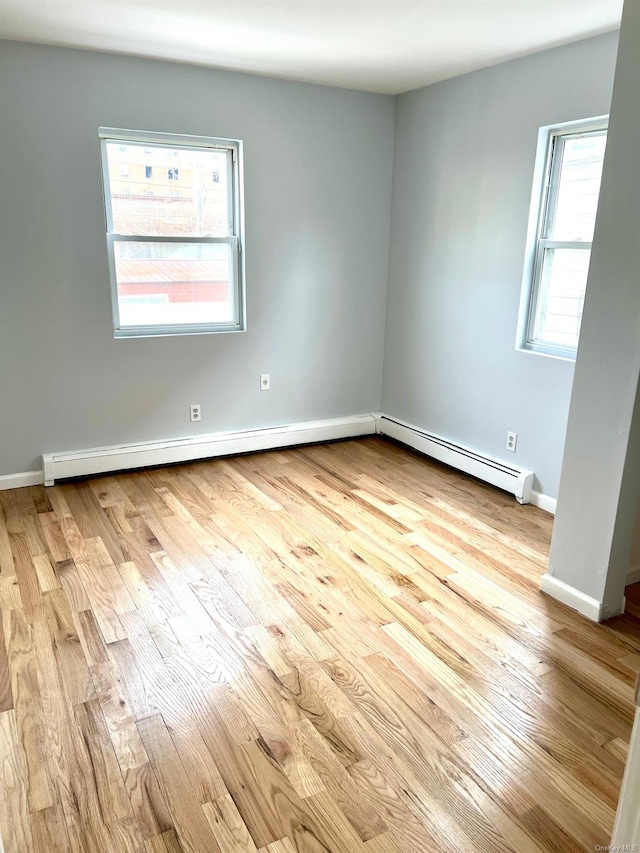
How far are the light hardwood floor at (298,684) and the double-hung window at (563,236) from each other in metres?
1.08

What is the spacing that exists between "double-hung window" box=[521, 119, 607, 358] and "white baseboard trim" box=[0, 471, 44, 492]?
310cm

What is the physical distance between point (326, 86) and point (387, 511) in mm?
2870

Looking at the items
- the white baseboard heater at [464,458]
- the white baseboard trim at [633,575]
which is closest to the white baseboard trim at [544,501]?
the white baseboard heater at [464,458]

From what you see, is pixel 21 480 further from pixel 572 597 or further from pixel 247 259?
pixel 572 597

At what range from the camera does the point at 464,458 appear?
162 inches

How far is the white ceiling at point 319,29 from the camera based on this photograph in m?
2.74

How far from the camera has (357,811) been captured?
5.49ft

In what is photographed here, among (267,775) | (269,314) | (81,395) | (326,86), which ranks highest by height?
(326,86)

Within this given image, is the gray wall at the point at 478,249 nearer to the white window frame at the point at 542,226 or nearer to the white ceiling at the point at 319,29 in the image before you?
the white window frame at the point at 542,226

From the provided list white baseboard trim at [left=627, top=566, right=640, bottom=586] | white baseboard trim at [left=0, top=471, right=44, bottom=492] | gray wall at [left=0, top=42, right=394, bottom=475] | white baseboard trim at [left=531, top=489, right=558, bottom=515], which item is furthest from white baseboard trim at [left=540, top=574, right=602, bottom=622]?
white baseboard trim at [left=0, top=471, right=44, bottom=492]

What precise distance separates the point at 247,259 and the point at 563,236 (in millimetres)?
2003

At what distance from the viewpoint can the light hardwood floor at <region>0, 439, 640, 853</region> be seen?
5.43ft

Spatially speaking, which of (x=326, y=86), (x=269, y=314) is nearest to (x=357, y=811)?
(x=269, y=314)

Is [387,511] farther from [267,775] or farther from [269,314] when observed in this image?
[267,775]
